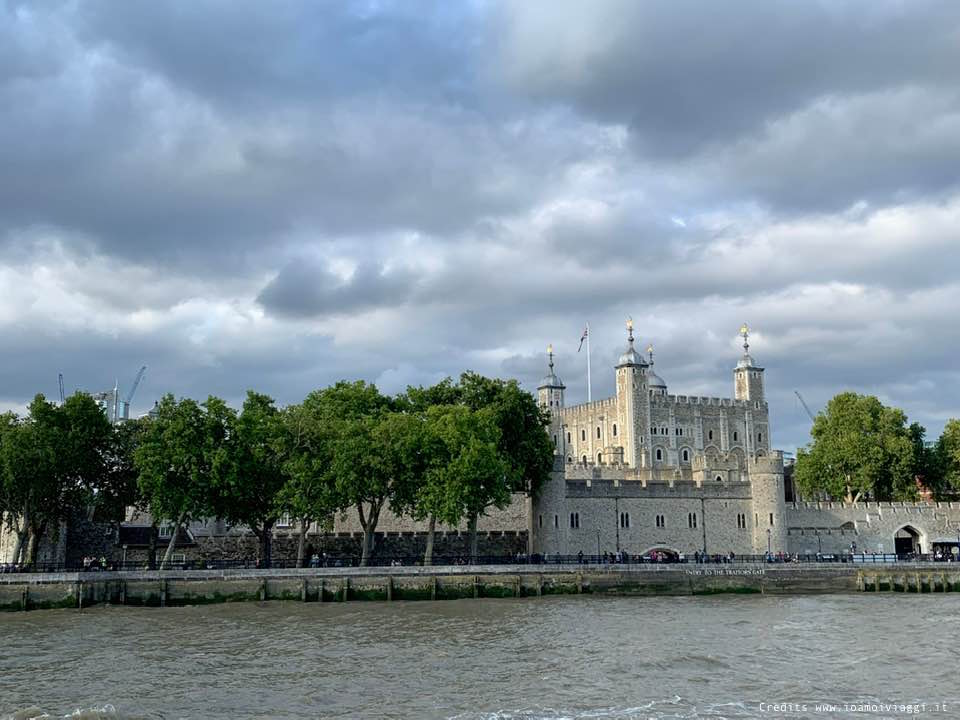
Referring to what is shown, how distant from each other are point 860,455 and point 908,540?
7.11 meters

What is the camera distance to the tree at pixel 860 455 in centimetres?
7806

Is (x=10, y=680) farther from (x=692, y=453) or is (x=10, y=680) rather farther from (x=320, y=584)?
(x=692, y=453)

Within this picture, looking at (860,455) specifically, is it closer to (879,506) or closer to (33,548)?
(879,506)

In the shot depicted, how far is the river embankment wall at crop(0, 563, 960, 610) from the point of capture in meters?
44.7

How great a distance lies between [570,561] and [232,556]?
58.6 ft

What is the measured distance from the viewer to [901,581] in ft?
186

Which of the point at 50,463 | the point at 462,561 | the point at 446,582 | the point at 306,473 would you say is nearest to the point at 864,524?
the point at 462,561

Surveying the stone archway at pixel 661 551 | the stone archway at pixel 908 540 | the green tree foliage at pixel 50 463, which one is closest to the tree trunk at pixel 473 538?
the stone archway at pixel 661 551

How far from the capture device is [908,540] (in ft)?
243

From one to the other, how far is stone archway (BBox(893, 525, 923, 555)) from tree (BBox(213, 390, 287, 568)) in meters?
43.2

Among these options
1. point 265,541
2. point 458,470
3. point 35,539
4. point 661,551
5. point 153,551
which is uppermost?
point 458,470

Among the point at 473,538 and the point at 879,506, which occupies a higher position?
Result: the point at 879,506

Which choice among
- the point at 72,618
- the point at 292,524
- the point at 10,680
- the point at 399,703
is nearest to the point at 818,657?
the point at 399,703

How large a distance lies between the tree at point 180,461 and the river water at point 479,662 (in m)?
6.24
